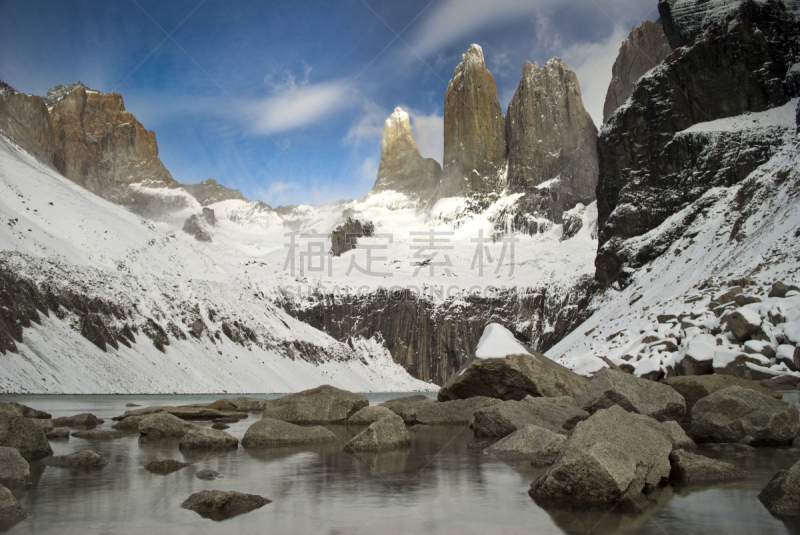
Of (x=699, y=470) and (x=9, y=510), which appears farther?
(x=699, y=470)

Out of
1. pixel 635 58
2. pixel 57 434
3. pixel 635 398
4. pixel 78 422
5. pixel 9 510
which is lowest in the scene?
pixel 78 422

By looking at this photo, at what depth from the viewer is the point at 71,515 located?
27.8 ft

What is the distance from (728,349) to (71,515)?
3080 centimetres

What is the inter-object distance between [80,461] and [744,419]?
16774 mm

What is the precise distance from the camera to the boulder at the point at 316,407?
23.4 metres

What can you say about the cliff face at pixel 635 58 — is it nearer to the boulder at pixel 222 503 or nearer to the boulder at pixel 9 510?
the boulder at pixel 222 503

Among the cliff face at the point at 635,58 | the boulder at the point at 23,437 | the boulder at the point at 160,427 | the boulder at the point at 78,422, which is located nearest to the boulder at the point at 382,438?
the boulder at the point at 160,427

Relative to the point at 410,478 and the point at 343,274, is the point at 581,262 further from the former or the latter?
the point at 410,478

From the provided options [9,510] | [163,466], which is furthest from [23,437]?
[9,510]

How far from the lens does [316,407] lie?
23844mm

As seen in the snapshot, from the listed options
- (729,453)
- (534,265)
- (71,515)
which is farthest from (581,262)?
(71,515)

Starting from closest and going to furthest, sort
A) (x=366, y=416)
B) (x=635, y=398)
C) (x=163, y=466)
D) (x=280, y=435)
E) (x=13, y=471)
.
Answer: (x=13, y=471) < (x=163, y=466) < (x=280, y=435) < (x=635, y=398) < (x=366, y=416)

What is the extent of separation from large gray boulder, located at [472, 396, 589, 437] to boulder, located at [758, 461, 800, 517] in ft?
27.3

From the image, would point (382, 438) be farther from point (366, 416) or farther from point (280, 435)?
point (366, 416)
